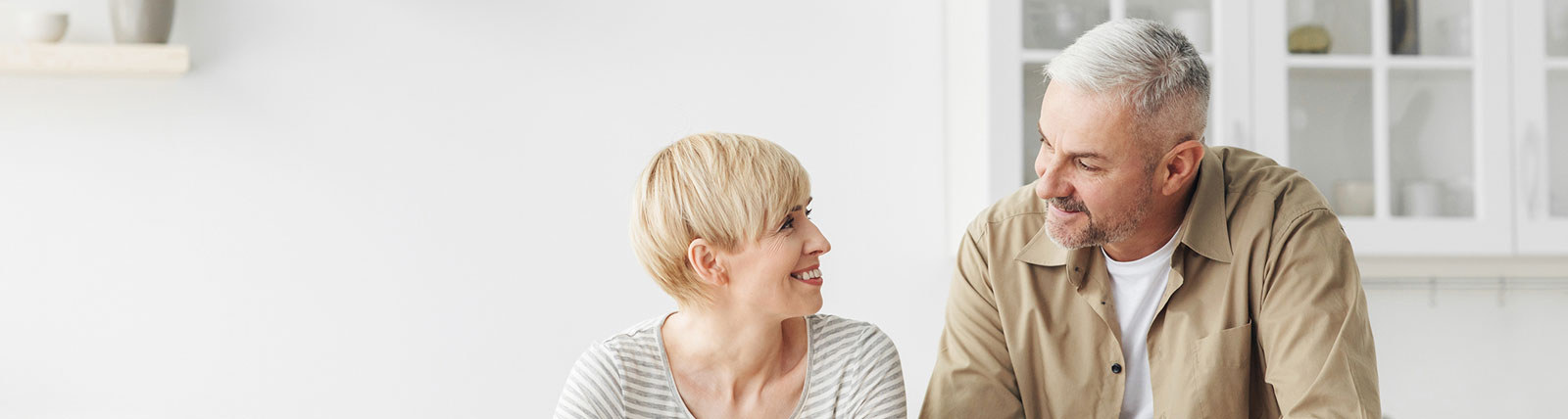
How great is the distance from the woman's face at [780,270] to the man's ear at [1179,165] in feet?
1.63

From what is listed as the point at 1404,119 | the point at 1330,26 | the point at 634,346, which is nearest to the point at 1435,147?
the point at 1404,119

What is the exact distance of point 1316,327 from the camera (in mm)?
1508

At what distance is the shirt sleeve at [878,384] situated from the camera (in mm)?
1470

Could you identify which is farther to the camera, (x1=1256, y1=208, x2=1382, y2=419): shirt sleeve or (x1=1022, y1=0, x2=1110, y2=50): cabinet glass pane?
(x1=1022, y1=0, x2=1110, y2=50): cabinet glass pane

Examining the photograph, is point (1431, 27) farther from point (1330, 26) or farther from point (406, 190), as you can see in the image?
point (406, 190)

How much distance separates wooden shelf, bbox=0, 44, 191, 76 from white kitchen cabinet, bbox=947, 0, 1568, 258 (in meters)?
1.41

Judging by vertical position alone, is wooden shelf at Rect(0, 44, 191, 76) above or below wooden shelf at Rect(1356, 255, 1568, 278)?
above

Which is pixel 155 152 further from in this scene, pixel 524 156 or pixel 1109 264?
pixel 1109 264

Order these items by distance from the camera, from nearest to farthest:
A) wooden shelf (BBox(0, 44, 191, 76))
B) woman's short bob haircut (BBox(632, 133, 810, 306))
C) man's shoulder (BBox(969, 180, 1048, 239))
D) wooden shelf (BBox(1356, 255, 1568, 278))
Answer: woman's short bob haircut (BBox(632, 133, 810, 306)) < man's shoulder (BBox(969, 180, 1048, 239)) < wooden shelf (BBox(0, 44, 191, 76)) < wooden shelf (BBox(1356, 255, 1568, 278))

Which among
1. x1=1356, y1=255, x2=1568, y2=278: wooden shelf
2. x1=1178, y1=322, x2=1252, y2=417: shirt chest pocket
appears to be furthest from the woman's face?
x1=1356, y1=255, x2=1568, y2=278: wooden shelf

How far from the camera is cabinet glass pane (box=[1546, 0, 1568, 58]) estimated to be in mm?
2342

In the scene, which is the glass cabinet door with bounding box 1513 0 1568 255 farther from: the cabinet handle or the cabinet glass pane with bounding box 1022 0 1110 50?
the cabinet glass pane with bounding box 1022 0 1110 50

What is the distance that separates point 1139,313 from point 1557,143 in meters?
1.22

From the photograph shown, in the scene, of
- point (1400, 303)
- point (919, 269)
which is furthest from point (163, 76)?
point (1400, 303)
